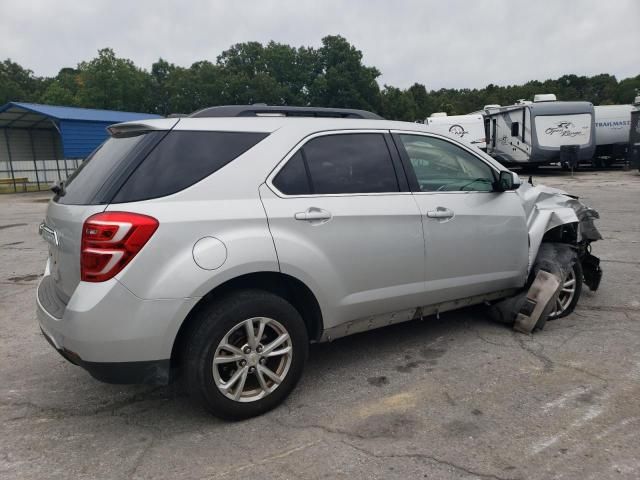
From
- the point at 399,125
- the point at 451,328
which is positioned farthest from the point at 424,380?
the point at 399,125

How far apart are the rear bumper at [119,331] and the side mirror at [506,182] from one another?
8.61 ft

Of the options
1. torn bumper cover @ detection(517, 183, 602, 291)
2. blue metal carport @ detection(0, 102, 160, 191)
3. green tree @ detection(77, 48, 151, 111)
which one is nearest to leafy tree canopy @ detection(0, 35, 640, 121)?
green tree @ detection(77, 48, 151, 111)

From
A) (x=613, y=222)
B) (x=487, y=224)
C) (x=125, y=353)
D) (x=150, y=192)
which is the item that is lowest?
(x=613, y=222)

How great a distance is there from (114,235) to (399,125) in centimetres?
224

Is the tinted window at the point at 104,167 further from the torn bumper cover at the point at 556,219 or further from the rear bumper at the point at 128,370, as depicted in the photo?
the torn bumper cover at the point at 556,219

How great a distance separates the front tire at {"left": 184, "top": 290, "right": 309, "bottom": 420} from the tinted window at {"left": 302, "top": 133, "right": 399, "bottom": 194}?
2.74 ft

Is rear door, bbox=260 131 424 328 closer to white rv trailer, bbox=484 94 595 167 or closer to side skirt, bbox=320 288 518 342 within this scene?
side skirt, bbox=320 288 518 342

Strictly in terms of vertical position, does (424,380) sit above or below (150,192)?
below

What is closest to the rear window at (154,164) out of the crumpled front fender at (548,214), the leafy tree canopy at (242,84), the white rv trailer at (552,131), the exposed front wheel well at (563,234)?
the crumpled front fender at (548,214)

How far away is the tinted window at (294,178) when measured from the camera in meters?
3.14

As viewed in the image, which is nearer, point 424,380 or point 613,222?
point 424,380

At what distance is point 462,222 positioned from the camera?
12.7 ft

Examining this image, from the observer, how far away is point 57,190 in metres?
3.39

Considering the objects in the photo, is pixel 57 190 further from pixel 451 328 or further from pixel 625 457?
pixel 625 457
